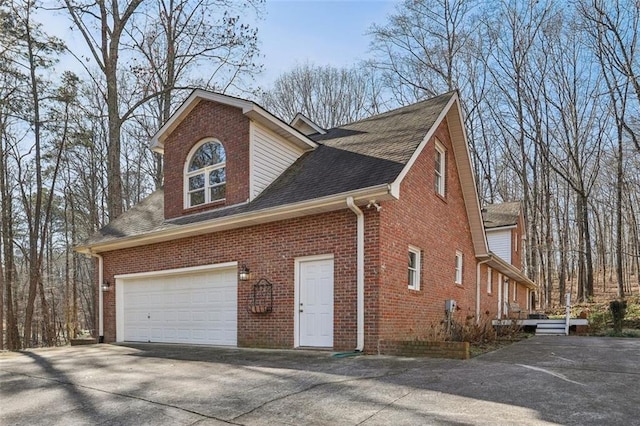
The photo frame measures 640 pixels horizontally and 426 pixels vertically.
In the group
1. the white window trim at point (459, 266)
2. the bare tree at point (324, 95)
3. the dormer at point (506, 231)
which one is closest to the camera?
the white window trim at point (459, 266)

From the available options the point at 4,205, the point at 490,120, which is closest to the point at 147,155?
the point at 4,205

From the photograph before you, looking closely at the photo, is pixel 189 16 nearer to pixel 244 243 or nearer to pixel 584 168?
pixel 244 243

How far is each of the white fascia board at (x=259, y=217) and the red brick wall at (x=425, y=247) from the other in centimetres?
66

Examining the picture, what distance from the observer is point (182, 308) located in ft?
37.4

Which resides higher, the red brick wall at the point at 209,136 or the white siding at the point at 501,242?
the red brick wall at the point at 209,136

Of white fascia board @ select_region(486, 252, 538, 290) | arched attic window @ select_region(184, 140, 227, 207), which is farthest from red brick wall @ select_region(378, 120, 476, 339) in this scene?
arched attic window @ select_region(184, 140, 227, 207)

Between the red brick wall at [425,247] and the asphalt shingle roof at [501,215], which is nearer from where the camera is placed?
the red brick wall at [425,247]

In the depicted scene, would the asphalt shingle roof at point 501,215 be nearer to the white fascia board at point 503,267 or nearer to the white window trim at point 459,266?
the white fascia board at point 503,267

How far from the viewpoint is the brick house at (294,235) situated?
8.50 m

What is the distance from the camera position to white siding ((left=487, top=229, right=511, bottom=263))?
21359 millimetres

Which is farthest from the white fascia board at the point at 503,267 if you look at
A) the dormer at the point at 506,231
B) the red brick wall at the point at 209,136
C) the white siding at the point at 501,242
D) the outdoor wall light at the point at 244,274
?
the red brick wall at the point at 209,136

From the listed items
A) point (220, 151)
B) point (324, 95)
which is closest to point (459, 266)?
→ point (220, 151)

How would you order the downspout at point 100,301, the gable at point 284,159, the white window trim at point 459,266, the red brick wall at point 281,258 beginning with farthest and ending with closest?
the white window trim at point 459,266, the downspout at point 100,301, the gable at point 284,159, the red brick wall at point 281,258

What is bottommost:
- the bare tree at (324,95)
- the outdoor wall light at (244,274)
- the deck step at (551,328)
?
the deck step at (551,328)
